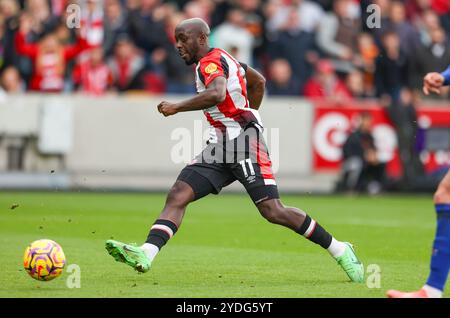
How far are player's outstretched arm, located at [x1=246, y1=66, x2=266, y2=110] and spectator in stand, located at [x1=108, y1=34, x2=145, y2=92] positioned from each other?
12199mm

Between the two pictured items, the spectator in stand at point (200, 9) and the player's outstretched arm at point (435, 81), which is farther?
the spectator in stand at point (200, 9)

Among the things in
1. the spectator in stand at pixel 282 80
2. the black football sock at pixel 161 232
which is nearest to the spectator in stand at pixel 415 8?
the spectator in stand at pixel 282 80

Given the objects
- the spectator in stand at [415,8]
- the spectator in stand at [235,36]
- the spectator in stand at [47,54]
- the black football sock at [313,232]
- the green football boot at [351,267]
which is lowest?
the green football boot at [351,267]

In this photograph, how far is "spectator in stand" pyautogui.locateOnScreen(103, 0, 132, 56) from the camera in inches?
866

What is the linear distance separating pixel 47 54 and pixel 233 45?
149 inches

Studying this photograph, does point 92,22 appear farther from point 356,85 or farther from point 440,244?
point 440,244

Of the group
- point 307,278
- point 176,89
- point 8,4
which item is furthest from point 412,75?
point 307,278

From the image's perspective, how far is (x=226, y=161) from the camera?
380 inches

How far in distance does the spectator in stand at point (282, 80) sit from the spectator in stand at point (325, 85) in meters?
0.29

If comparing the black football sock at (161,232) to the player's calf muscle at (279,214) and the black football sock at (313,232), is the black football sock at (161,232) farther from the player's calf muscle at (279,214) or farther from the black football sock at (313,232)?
the black football sock at (313,232)

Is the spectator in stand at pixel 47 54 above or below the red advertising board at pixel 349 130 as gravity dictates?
above

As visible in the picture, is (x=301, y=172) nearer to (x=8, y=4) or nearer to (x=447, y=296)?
(x=8, y=4)

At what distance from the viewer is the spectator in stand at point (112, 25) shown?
22.0m

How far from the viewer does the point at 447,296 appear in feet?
27.8
